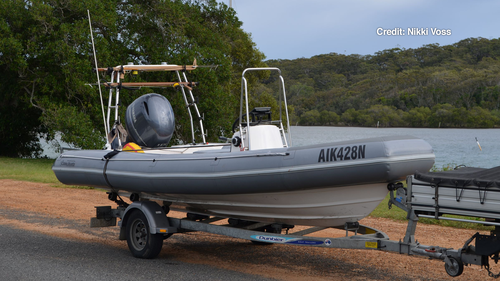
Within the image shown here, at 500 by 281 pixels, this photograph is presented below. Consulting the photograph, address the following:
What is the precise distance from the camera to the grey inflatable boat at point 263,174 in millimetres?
4605

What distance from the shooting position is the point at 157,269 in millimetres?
5906

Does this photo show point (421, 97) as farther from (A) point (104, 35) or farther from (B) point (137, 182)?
(B) point (137, 182)

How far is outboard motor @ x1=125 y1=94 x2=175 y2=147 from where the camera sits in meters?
7.16

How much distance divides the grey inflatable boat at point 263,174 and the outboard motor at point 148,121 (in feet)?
0.05

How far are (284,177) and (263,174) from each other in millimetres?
243

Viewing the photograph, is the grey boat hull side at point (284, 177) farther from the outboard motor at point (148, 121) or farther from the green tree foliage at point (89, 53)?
the green tree foliage at point (89, 53)

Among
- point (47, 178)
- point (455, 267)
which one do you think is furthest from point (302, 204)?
point (47, 178)

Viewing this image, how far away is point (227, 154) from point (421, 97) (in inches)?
2217

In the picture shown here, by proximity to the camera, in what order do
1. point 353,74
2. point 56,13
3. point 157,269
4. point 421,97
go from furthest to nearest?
point 353,74, point 421,97, point 56,13, point 157,269

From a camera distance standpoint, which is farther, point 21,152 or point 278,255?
point 21,152

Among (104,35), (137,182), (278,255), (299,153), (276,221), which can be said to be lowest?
(278,255)

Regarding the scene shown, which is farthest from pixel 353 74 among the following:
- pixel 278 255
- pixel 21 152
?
pixel 278 255

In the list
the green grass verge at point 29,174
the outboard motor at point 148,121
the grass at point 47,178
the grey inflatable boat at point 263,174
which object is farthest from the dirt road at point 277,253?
the green grass verge at point 29,174

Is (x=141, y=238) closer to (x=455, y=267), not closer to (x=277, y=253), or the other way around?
(x=277, y=253)
